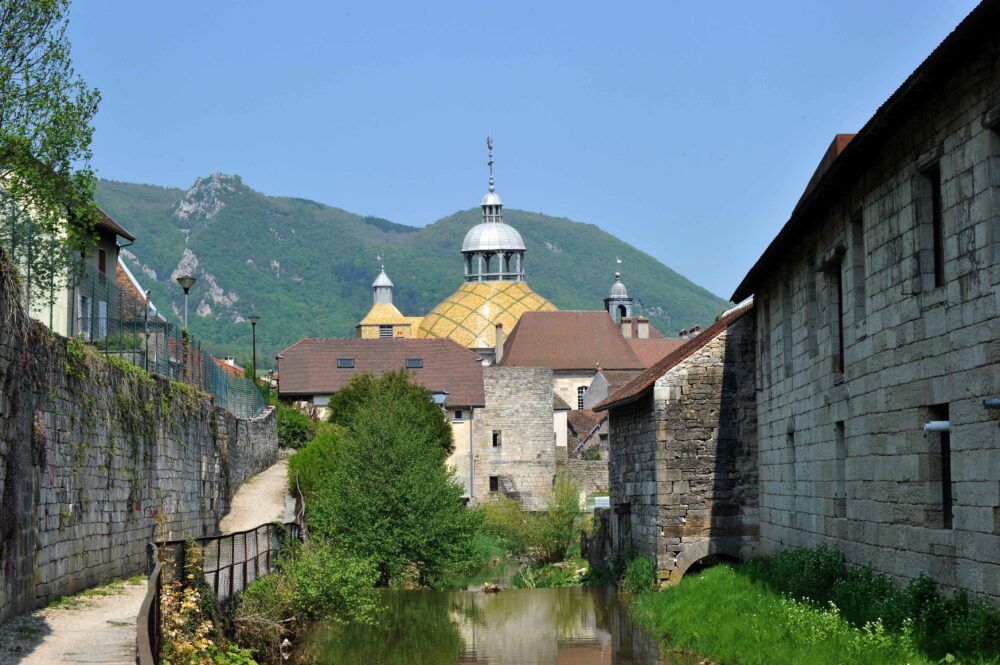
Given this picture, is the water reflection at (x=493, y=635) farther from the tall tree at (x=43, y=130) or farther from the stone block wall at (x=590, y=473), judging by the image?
the stone block wall at (x=590, y=473)

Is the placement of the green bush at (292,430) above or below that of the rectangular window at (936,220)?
below

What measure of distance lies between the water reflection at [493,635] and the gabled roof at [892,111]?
20.8ft

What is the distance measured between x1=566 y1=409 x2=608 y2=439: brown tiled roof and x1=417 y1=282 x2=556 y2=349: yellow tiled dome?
23.3 metres

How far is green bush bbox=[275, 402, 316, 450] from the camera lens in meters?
51.0

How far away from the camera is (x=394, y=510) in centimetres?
3238

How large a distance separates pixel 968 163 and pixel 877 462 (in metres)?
4.38

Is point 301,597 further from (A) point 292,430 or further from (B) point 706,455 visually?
(A) point 292,430

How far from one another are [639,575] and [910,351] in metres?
13.1

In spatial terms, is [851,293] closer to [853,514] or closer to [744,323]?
[853,514]

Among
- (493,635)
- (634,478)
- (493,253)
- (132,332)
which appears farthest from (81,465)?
(493,253)

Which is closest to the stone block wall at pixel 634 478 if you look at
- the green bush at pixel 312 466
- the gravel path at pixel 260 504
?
the gravel path at pixel 260 504

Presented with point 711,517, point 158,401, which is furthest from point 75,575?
point 711,517

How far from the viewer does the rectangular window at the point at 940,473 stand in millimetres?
14117

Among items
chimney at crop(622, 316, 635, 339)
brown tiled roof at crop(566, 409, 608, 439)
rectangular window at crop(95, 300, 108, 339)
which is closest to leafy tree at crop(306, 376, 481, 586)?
rectangular window at crop(95, 300, 108, 339)
